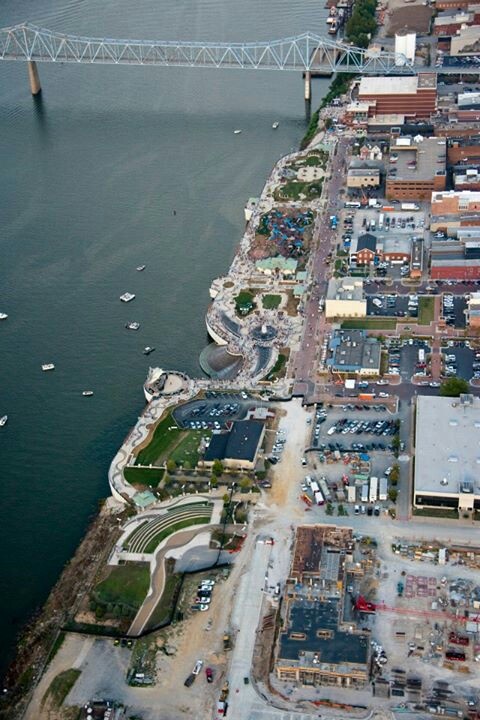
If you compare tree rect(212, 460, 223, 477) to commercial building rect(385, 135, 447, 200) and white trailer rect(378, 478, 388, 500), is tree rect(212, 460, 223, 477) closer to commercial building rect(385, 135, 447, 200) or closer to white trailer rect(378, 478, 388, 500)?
white trailer rect(378, 478, 388, 500)

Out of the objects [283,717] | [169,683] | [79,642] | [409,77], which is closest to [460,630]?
[283,717]

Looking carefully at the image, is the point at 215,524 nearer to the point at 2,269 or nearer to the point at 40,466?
the point at 40,466

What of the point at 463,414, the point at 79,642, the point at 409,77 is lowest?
the point at 79,642

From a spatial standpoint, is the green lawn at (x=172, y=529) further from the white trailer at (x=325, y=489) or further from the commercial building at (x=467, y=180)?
the commercial building at (x=467, y=180)

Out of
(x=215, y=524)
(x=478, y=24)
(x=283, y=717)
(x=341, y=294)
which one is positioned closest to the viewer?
(x=283, y=717)

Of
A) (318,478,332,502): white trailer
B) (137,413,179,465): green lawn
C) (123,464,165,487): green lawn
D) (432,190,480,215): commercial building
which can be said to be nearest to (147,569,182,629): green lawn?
(123,464,165,487): green lawn

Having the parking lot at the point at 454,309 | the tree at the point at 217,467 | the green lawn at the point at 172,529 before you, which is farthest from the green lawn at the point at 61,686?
the parking lot at the point at 454,309
